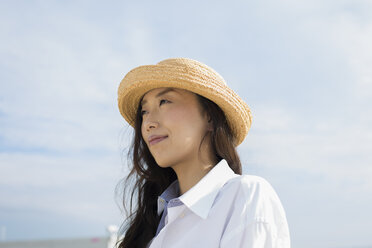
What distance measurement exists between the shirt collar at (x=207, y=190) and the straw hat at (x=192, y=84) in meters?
0.32

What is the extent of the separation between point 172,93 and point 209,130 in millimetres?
316

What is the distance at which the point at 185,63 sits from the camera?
8.11 ft

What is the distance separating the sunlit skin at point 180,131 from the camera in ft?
7.96

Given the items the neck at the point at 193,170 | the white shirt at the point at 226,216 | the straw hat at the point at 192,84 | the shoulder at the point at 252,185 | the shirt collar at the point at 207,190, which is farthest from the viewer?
the neck at the point at 193,170

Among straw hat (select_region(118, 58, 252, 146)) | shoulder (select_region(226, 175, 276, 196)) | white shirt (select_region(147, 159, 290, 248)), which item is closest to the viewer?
white shirt (select_region(147, 159, 290, 248))

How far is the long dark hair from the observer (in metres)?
2.54

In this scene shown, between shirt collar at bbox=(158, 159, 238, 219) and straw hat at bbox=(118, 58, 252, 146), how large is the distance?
1.05ft

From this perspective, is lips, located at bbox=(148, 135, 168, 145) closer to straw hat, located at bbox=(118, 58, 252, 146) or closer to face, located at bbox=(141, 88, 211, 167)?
face, located at bbox=(141, 88, 211, 167)

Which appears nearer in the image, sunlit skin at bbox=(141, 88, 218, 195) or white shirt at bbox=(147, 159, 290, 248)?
white shirt at bbox=(147, 159, 290, 248)

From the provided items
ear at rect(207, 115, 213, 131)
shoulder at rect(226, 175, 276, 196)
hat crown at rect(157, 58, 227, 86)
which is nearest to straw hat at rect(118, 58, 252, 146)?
hat crown at rect(157, 58, 227, 86)

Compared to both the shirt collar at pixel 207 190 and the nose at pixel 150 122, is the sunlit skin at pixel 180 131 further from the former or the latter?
the shirt collar at pixel 207 190

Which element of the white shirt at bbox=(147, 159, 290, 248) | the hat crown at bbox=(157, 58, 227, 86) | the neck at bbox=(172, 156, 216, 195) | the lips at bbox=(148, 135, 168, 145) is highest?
the hat crown at bbox=(157, 58, 227, 86)

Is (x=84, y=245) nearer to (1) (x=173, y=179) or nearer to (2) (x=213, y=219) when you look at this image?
(1) (x=173, y=179)

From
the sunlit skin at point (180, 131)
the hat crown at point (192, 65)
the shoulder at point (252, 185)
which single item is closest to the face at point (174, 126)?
the sunlit skin at point (180, 131)
